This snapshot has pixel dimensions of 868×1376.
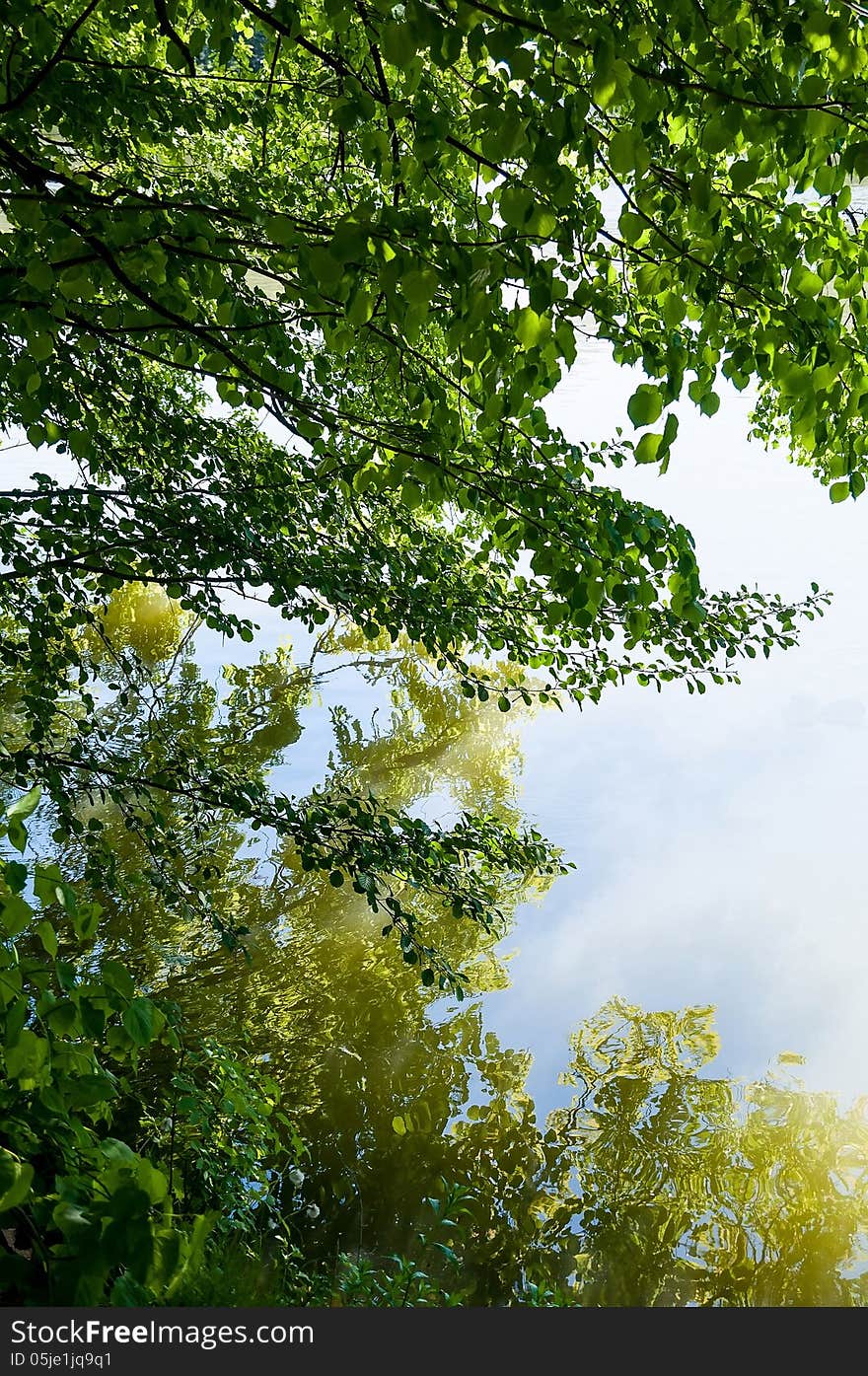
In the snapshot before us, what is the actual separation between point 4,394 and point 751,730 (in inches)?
758

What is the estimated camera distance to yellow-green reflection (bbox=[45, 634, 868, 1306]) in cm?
671

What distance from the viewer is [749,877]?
1466cm

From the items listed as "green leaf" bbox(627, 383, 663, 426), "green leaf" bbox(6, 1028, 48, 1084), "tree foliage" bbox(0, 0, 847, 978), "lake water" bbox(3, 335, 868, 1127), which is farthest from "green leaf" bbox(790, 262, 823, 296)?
"lake water" bbox(3, 335, 868, 1127)

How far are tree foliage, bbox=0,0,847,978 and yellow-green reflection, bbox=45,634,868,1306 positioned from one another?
1.52 meters

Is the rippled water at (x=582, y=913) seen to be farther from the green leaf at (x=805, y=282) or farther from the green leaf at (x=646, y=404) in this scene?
the green leaf at (x=805, y=282)

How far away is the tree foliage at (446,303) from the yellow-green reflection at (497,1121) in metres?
1.52

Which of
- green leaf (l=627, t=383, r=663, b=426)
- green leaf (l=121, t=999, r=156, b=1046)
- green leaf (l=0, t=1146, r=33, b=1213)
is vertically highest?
green leaf (l=627, t=383, r=663, b=426)

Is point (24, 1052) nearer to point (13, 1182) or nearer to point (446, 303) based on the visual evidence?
point (13, 1182)

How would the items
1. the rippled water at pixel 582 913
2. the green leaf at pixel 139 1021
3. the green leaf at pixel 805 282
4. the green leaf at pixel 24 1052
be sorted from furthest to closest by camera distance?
the rippled water at pixel 582 913 → the green leaf at pixel 805 282 → the green leaf at pixel 139 1021 → the green leaf at pixel 24 1052

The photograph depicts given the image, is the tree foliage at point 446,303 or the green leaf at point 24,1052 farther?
the tree foliage at point 446,303

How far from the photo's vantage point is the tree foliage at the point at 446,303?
2314 mm

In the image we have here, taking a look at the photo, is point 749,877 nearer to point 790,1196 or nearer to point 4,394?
point 790,1196

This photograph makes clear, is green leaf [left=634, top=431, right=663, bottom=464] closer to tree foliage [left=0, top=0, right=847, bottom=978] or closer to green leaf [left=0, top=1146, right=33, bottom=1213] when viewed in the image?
tree foliage [left=0, top=0, right=847, bottom=978]

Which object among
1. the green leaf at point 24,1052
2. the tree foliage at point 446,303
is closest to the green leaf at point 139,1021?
the green leaf at point 24,1052
